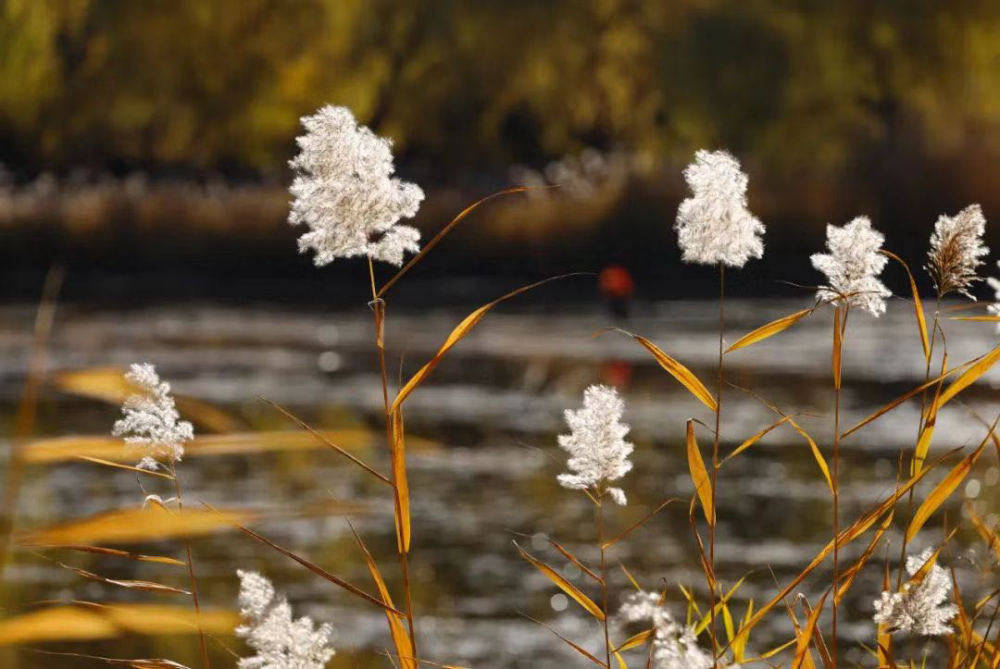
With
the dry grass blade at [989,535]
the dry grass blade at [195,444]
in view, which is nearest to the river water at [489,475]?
the dry grass blade at [989,535]

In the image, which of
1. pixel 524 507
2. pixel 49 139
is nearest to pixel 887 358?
pixel 524 507

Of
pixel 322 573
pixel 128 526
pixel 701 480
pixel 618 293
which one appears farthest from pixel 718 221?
pixel 618 293

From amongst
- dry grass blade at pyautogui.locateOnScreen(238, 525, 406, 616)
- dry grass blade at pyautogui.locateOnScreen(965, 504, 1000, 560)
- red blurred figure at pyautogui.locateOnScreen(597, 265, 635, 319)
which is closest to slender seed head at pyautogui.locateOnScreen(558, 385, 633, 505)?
dry grass blade at pyautogui.locateOnScreen(238, 525, 406, 616)

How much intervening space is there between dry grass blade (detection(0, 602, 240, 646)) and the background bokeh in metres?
28.0

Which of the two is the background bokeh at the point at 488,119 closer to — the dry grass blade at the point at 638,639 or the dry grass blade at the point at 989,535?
the dry grass blade at the point at 989,535

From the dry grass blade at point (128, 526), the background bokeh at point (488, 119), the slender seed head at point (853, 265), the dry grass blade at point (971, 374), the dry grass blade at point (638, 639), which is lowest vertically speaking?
the dry grass blade at point (638, 639)

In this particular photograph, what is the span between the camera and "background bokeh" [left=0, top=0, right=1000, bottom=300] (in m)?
32.9

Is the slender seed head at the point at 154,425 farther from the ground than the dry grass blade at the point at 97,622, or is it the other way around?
the slender seed head at the point at 154,425

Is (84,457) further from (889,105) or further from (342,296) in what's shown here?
(889,105)

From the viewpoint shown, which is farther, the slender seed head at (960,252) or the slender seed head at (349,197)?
the slender seed head at (960,252)

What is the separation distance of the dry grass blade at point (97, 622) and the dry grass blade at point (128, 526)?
8 centimetres

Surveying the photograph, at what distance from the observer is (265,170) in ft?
139

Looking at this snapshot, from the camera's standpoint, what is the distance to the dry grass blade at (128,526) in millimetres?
1869

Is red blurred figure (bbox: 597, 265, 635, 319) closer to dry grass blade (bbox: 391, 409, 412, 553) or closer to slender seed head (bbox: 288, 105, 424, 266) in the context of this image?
dry grass blade (bbox: 391, 409, 412, 553)
